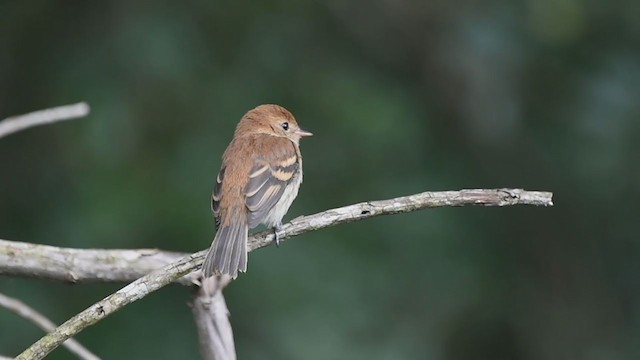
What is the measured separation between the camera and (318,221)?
12.5 feet

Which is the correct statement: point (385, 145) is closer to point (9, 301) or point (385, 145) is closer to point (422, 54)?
point (422, 54)

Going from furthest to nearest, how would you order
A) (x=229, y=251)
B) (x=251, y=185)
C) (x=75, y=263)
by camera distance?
1. (x=251, y=185)
2. (x=229, y=251)
3. (x=75, y=263)

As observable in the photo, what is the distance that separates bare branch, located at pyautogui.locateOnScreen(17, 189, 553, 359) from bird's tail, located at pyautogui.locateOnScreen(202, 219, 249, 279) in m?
0.42

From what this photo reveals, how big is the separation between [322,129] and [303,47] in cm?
64

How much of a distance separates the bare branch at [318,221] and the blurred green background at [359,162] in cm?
251

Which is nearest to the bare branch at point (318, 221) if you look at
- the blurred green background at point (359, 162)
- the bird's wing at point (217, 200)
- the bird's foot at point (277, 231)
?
the bird's foot at point (277, 231)

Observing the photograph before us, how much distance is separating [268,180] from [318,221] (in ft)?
4.42

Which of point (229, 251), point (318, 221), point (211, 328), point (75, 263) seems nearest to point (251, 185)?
point (229, 251)

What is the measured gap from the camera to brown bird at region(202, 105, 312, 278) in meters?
4.69

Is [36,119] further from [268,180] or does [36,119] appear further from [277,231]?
[277,231]

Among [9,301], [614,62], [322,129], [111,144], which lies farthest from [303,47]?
[9,301]

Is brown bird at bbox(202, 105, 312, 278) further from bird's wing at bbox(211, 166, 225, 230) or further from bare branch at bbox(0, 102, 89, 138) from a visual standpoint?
bare branch at bbox(0, 102, 89, 138)

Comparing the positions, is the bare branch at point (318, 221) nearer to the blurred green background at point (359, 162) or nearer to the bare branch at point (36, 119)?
the bare branch at point (36, 119)

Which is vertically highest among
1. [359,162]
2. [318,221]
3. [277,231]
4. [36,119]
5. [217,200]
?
[359,162]
